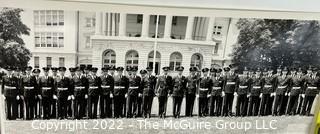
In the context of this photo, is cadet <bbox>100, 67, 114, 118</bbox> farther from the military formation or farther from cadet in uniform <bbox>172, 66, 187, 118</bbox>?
cadet in uniform <bbox>172, 66, 187, 118</bbox>

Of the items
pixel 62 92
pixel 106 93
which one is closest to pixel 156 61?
pixel 106 93

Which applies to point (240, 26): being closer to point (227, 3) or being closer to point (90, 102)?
point (227, 3)

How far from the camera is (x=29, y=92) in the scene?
1466 millimetres

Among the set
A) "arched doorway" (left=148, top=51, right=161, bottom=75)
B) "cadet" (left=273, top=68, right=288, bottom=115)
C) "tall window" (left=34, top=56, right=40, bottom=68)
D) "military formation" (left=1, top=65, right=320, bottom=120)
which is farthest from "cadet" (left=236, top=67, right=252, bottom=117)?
"tall window" (left=34, top=56, right=40, bottom=68)

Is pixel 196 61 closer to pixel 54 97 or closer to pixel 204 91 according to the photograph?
pixel 204 91

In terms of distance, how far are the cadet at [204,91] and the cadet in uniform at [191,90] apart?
24 millimetres

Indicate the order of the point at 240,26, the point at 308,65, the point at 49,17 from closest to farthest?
the point at 49,17 < the point at 240,26 < the point at 308,65

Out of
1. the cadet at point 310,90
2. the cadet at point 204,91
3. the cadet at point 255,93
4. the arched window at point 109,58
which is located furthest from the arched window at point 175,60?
the cadet at point 310,90

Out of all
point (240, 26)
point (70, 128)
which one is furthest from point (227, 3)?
point (70, 128)

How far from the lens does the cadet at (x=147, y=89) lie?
1496 mm

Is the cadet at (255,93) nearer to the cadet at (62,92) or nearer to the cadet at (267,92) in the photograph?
the cadet at (267,92)

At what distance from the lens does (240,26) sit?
4.83ft

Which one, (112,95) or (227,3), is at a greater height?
(227,3)

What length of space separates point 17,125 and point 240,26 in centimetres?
96
